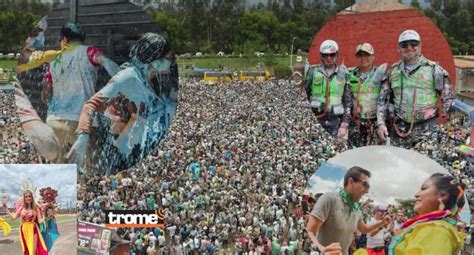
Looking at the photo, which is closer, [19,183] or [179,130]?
[19,183]

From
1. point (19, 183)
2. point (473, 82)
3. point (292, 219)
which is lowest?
point (292, 219)

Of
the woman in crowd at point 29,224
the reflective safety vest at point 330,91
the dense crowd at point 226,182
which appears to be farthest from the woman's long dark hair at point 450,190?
the woman in crowd at point 29,224

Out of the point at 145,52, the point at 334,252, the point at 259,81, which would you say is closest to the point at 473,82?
the point at 334,252

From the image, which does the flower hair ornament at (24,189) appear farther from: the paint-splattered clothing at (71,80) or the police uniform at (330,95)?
the police uniform at (330,95)

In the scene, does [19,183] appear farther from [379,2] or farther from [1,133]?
[1,133]

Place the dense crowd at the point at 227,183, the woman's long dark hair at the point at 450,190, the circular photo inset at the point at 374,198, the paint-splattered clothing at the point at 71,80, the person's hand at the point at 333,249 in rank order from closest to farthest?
1. the woman's long dark hair at the point at 450,190
2. the circular photo inset at the point at 374,198
3. the person's hand at the point at 333,249
4. the paint-splattered clothing at the point at 71,80
5. the dense crowd at the point at 227,183

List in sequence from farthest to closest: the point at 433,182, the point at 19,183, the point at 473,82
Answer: the point at 473,82, the point at 19,183, the point at 433,182

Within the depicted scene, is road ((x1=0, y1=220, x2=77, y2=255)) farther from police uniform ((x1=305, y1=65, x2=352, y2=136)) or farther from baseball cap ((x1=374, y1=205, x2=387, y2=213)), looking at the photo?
baseball cap ((x1=374, y1=205, x2=387, y2=213))
